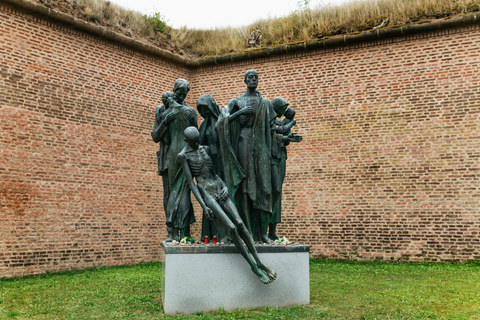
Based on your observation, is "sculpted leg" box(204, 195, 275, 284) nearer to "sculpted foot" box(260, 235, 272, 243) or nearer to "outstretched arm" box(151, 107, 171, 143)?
"sculpted foot" box(260, 235, 272, 243)

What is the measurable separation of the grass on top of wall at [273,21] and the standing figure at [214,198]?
8.19m

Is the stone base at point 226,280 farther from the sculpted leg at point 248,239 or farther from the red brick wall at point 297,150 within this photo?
the red brick wall at point 297,150

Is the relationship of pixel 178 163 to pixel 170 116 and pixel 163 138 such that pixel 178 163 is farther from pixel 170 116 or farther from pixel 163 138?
pixel 170 116

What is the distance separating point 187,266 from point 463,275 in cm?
659

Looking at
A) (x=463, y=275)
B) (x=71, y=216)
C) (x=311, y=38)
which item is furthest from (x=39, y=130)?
(x=463, y=275)

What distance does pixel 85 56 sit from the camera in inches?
466

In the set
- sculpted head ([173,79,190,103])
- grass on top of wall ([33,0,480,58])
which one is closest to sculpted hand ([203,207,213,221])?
sculpted head ([173,79,190,103])

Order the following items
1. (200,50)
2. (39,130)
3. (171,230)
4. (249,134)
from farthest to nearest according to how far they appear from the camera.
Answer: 1. (200,50)
2. (39,130)
3. (171,230)
4. (249,134)

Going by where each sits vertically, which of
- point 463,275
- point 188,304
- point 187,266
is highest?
point 187,266

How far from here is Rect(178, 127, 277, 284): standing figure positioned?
5.39 m

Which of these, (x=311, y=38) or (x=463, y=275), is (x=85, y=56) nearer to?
(x=311, y=38)

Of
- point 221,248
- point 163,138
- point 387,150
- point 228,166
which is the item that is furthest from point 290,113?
point 387,150

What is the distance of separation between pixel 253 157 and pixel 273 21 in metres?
10.0

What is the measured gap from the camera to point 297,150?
12.9m
